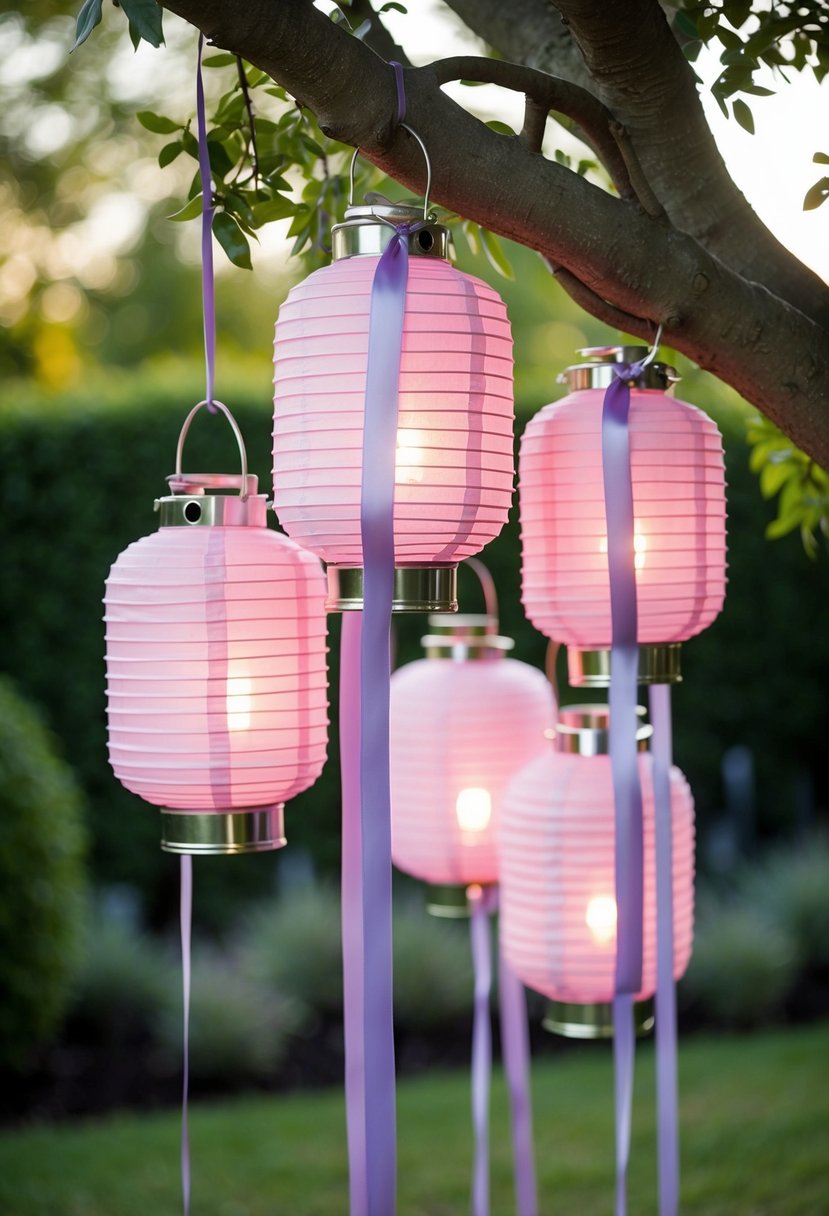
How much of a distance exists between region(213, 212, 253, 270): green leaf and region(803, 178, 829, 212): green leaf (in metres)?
0.76

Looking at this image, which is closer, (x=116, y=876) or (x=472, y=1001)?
(x=472, y=1001)

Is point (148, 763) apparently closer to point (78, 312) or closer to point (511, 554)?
point (511, 554)

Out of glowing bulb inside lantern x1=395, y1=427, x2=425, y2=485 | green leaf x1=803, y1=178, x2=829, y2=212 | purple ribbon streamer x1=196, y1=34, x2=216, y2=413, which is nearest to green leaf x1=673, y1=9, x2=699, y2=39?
green leaf x1=803, y1=178, x2=829, y2=212

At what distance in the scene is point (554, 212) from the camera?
1518mm

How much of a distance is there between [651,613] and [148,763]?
2.30 feet

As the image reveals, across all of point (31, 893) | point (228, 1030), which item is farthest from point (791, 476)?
point (228, 1030)

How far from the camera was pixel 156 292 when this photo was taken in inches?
570

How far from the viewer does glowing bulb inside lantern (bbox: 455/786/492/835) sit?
7.68 feet

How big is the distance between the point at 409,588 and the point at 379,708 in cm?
15

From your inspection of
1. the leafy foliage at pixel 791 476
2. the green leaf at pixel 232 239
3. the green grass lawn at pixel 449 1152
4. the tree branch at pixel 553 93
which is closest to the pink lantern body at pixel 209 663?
the green leaf at pixel 232 239

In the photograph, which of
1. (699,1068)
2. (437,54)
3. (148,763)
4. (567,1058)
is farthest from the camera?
(437,54)

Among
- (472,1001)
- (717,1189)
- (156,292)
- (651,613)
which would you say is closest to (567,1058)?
(472,1001)

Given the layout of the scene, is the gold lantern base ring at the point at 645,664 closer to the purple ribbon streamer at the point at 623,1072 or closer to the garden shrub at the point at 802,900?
the purple ribbon streamer at the point at 623,1072

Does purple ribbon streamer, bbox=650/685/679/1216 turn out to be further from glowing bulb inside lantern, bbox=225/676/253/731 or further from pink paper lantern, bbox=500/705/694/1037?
glowing bulb inside lantern, bbox=225/676/253/731
